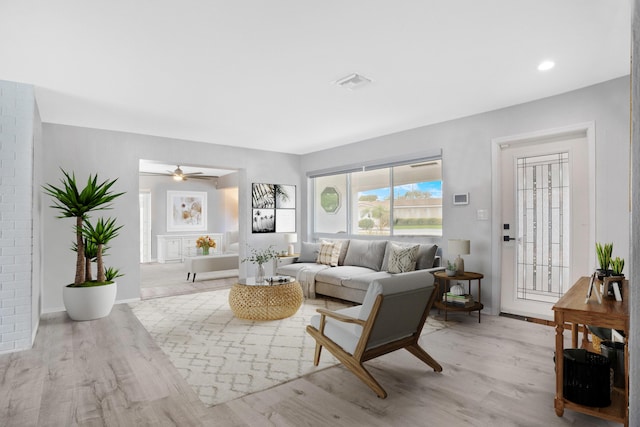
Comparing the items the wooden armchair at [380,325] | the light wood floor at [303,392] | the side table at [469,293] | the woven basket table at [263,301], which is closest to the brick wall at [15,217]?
the light wood floor at [303,392]

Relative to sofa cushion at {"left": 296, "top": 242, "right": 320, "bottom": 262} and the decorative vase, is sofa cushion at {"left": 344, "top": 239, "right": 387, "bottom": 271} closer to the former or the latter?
sofa cushion at {"left": 296, "top": 242, "right": 320, "bottom": 262}

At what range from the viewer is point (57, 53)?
2.90 metres

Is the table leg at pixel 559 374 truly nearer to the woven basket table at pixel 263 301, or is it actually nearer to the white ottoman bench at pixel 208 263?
the woven basket table at pixel 263 301

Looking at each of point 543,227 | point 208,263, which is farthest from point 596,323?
point 208,263

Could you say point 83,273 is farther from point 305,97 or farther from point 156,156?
point 305,97

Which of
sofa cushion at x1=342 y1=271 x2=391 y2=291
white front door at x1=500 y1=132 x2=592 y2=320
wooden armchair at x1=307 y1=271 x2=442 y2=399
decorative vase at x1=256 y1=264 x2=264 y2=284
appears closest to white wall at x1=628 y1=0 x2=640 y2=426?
wooden armchair at x1=307 y1=271 x2=442 y2=399

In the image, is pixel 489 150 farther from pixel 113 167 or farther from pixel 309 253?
pixel 113 167

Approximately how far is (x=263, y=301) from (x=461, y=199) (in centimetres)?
286

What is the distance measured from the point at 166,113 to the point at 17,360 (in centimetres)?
300

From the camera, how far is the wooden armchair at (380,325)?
94.3 inches

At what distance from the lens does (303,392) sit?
97.0 inches

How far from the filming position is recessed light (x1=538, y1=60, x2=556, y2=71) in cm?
311

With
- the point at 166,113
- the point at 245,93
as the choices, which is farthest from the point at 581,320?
the point at 166,113

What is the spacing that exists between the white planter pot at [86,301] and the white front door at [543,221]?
493 centimetres
